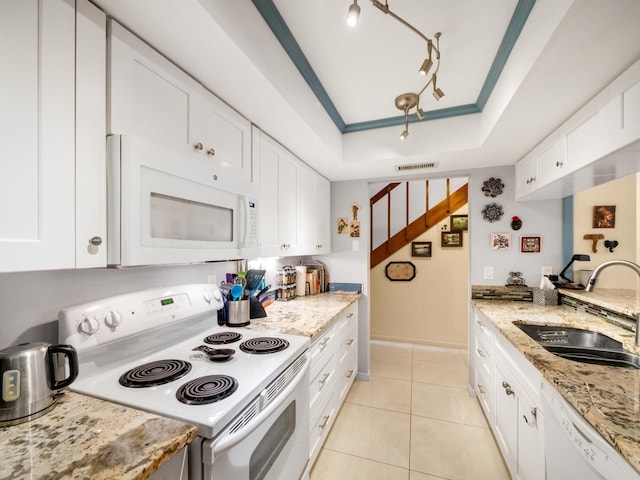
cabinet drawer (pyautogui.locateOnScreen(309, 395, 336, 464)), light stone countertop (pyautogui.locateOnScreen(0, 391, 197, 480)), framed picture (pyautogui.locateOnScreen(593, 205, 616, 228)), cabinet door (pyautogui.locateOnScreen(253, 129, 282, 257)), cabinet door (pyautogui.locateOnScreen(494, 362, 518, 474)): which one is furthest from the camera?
framed picture (pyautogui.locateOnScreen(593, 205, 616, 228))

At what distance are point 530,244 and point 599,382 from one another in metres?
1.86

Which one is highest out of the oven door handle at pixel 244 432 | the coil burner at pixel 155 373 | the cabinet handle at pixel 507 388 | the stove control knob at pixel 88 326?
the stove control knob at pixel 88 326

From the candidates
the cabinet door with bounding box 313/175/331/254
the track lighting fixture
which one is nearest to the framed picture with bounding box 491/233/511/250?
the track lighting fixture

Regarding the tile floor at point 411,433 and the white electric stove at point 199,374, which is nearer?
the white electric stove at point 199,374

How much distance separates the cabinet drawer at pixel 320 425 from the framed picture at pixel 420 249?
2.45m

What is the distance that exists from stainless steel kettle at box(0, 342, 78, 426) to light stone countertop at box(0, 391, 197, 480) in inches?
1.2

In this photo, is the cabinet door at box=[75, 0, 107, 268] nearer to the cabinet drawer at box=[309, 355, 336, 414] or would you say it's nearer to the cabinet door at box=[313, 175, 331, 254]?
the cabinet drawer at box=[309, 355, 336, 414]

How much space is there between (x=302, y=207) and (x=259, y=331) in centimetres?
121

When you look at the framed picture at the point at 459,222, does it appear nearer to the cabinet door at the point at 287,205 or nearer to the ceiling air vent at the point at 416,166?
the ceiling air vent at the point at 416,166

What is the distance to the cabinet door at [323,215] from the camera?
2.87 metres

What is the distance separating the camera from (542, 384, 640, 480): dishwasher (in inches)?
29.8

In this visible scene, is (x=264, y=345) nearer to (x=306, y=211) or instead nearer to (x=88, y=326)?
(x=88, y=326)

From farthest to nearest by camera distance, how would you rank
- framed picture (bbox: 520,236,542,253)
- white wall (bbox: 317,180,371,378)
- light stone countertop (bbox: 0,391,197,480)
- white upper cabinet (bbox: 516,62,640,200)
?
1. white wall (bbox: 317,180,371,378)
2. framed picture (bbox: 520,236,542,253)
3. white upper cabinet (bbox: 516,62,640,200)
4. light stone countertop (bbox: 0,391,197,480)

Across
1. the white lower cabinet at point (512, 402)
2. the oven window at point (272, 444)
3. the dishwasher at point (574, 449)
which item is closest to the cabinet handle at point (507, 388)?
the white lower cabinet at point (512, 402)
